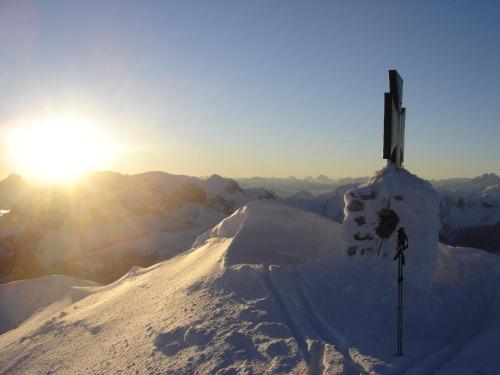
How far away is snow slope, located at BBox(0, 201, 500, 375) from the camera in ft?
30.9

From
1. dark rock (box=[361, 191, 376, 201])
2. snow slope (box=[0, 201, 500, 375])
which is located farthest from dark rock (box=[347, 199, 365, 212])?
snow slope (box=[0, 201, 500, 375])

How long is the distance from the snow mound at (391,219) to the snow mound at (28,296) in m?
26.0

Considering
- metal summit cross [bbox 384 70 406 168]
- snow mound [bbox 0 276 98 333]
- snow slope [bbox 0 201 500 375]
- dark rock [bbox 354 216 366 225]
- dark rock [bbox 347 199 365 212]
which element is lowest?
snow mound [bbox 0 276 98 333]

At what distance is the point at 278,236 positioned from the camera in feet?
59.6

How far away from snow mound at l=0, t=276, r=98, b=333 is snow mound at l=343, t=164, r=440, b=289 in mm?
26001

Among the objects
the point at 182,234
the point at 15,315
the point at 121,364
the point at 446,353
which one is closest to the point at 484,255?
the point at 446,353

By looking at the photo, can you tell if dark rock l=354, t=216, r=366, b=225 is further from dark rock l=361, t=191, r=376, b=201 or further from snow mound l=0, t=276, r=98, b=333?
snow mound l=0, t=276, r=98, b=333

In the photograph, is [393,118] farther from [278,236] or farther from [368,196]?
[278,236]

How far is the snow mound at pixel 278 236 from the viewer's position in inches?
643

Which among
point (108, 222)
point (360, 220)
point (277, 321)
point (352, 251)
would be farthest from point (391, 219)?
point (108, 222)

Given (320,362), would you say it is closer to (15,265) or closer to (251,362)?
(251,362)

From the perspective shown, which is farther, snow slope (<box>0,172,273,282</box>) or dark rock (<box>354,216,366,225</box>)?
snow slope (<box>0,172,273,282</box>)

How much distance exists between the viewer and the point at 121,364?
1111 centimetres

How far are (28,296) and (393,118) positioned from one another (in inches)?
1394
